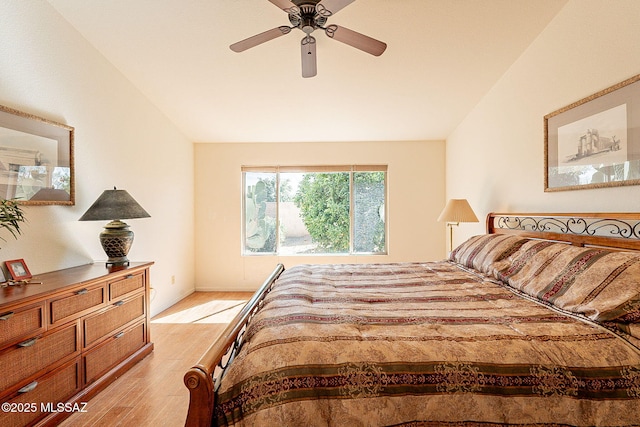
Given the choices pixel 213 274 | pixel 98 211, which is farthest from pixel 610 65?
pixel 213 274

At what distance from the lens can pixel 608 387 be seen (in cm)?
114

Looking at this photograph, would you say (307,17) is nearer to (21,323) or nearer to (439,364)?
(439,364)

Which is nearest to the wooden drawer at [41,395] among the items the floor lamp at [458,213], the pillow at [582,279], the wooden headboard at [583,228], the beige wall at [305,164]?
the pillow at [582,279]

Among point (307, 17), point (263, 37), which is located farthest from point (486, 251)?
point (263, 37)

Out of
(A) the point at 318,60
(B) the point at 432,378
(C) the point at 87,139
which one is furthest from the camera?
(A) the point at 318,60

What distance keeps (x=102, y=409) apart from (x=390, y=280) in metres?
2.11

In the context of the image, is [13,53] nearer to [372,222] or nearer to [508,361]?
[508,361]

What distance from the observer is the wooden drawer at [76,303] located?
6.21 feet

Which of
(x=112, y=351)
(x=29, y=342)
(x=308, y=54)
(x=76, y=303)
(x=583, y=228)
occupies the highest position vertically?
(x=308, y=54)

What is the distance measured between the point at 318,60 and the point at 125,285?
269 centimetres

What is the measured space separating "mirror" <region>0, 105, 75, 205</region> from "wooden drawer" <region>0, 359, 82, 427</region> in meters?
1.19

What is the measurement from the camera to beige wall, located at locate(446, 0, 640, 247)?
197 cm

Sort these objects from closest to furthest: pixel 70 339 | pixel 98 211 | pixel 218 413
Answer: pixel 218 413, pixel 70 339, pixel 98 211

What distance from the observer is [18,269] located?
2.04 meters
